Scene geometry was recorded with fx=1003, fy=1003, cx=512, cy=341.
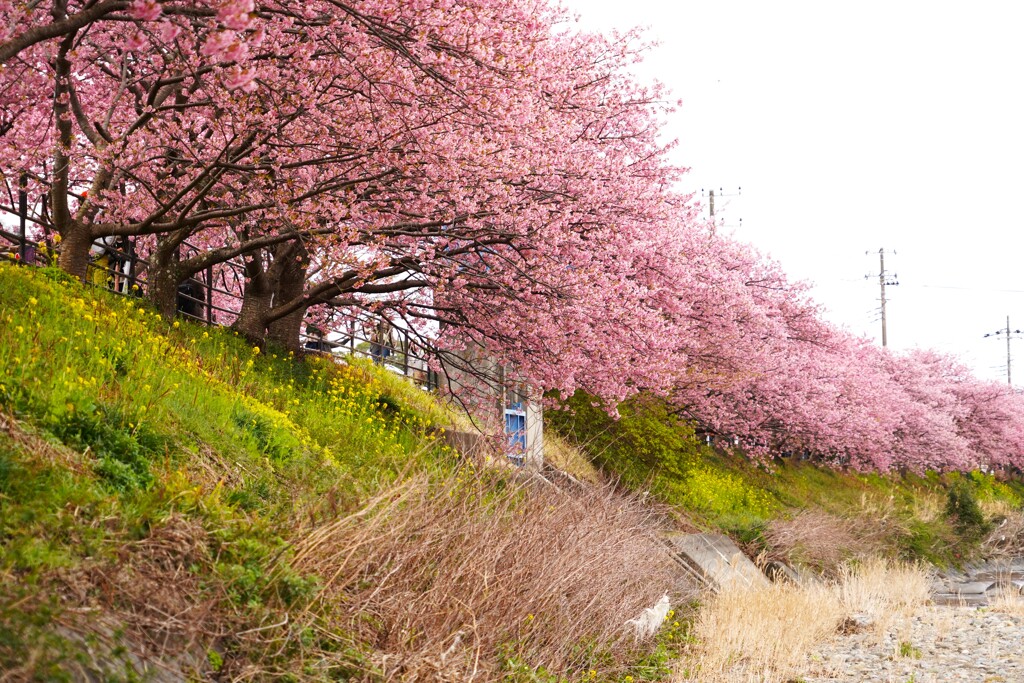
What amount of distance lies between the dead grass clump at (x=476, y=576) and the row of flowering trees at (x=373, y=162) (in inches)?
123

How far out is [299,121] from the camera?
10891 mm

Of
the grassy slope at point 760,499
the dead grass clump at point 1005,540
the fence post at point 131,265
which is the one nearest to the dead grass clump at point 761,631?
the grassy slope at point 760,499

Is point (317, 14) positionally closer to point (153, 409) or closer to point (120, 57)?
point (153, 409)

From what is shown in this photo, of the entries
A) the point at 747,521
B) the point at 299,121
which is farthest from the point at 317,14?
the point at 747,521

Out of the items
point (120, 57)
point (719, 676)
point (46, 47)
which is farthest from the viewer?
point (120, 57)

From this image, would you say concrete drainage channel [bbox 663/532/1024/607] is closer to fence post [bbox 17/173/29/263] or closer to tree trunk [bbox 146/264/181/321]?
tree trunk [bbox 146/264/181/321]

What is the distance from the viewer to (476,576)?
7.11 m

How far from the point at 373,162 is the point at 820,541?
44.0 feet

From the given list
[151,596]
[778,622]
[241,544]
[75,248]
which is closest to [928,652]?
[778,622]

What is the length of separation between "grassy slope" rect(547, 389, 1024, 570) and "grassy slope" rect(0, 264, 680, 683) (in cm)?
418

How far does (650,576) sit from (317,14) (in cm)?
678

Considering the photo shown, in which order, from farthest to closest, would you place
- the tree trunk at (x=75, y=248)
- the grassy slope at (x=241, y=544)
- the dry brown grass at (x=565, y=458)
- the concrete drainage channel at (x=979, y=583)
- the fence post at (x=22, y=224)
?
the concrete drainage channel at (x=979, y=583) → the dry brown grass at (x=565, y=458) → the fence post at (x=22, y=224) → the tree trunk at (x=75, y=248) → the grassy slope at (x=241, y=544)

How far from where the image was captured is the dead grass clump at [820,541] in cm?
1869

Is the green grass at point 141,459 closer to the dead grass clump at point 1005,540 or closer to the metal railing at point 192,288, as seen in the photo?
the metal railing at point 192,288
